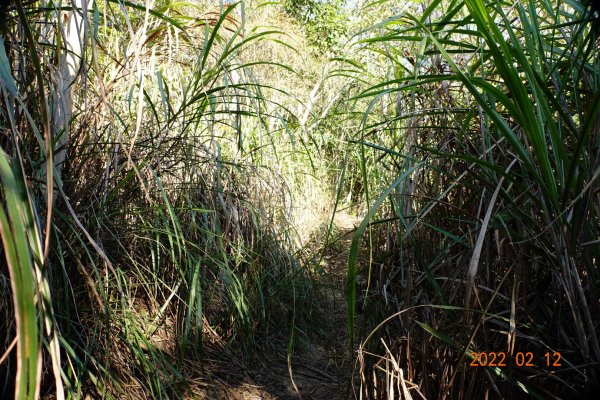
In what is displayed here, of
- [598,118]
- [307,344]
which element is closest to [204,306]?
[307,344]

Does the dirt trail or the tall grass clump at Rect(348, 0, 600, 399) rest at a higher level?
the tall grass clump at Rect(348, 0, 600, 399)

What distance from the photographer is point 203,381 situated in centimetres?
227

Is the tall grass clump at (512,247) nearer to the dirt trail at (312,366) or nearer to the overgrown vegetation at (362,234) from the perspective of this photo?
the overgrown vegetation at (362,234)

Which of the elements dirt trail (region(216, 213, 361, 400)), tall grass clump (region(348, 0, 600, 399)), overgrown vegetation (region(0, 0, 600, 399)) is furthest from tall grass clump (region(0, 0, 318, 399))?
tall grass clump (region(348, 0, 600, 399))

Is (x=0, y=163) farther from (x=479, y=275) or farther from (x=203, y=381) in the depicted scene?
(x=203, y=381)

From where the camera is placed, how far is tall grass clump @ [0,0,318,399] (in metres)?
1.12

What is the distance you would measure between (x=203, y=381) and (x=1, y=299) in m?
1.00
